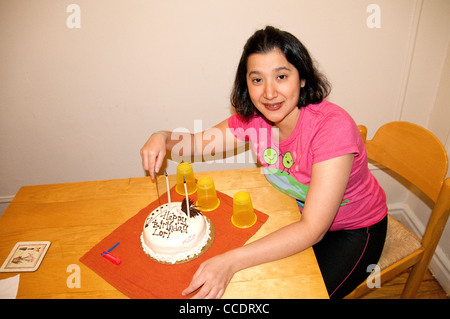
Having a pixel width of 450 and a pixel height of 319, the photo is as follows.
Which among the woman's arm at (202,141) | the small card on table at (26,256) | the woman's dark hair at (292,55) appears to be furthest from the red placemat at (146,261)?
the woman's dark hair at (292,55)

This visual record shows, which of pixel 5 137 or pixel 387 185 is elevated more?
pixel 5 137

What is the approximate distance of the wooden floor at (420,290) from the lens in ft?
6.33

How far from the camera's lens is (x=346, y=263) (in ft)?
4.18

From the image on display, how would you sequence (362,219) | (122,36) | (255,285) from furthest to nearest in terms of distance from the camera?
(122,36), (362,219), (255,285)

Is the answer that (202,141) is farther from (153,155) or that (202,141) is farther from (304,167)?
(304,167)

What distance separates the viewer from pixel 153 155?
1.45m

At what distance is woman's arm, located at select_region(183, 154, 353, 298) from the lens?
0.99 metres

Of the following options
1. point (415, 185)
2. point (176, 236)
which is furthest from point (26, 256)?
point (415, 185)

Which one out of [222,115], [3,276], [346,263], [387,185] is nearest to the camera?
[3,276]

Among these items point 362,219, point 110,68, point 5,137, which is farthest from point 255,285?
point 5,137

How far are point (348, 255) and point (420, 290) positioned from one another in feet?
3.64

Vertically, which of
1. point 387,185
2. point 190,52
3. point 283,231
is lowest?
point 387,185

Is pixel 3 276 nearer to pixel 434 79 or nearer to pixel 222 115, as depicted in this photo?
pixel 222 115

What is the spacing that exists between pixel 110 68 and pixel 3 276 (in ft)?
4.29
